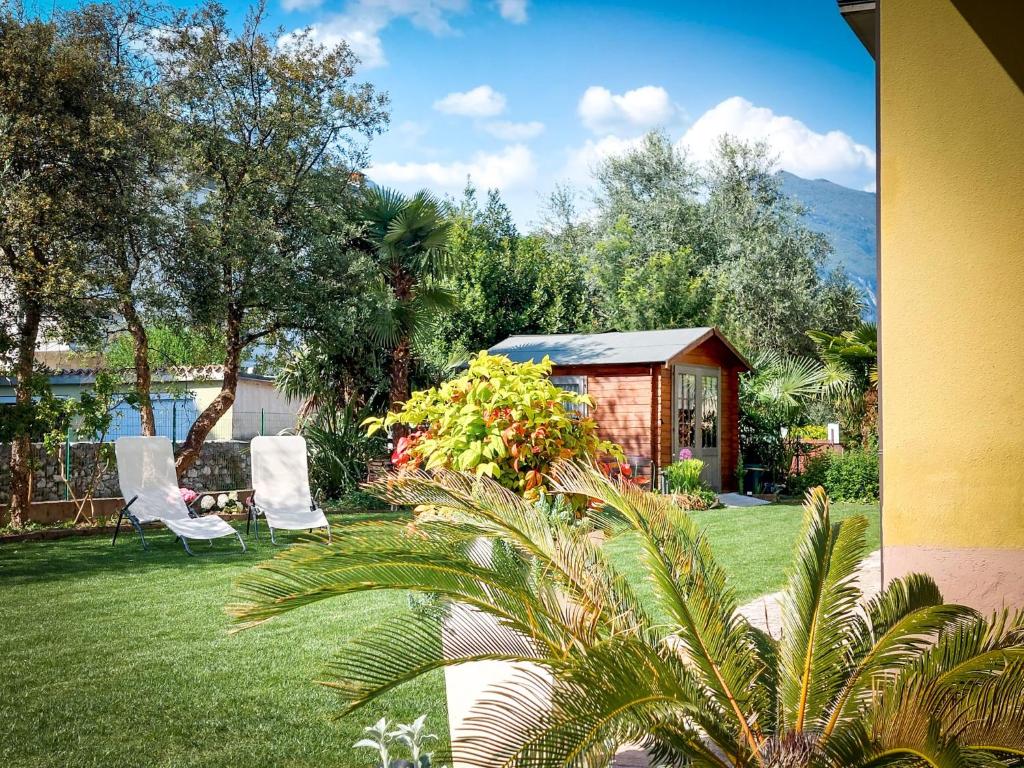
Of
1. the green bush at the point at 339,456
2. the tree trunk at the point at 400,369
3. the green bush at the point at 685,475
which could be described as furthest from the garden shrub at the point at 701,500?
the green bush at the point at 339,456

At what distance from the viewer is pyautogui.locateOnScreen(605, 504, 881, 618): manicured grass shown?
790cm

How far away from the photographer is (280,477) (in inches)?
437

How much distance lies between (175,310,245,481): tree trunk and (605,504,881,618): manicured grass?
6.73m

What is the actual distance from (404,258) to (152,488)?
6.45 metres

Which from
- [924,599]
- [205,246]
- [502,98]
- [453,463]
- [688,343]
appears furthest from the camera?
[502,98]

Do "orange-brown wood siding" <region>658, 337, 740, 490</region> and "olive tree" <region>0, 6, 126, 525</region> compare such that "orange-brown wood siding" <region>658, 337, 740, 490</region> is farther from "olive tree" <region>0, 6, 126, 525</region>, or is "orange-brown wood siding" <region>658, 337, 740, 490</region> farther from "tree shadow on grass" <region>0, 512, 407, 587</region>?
"olive tree" <region>0, 6, 126, 525</region>

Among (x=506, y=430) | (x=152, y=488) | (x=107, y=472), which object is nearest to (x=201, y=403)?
(x=107, y=472)

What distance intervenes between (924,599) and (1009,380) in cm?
129

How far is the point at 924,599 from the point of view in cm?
335

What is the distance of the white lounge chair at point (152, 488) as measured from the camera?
1015cm

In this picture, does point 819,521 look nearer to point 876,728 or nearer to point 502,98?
point 876,728

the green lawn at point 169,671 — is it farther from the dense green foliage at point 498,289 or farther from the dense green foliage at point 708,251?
the dense green foliage at point 708,251

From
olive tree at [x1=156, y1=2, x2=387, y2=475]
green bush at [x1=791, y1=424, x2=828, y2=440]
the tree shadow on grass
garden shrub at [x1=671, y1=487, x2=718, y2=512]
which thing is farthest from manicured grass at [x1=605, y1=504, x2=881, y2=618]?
olive tree at [x1=156, y1=2, x2=387, y2=475]

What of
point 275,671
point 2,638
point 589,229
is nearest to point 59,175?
point 2,638
